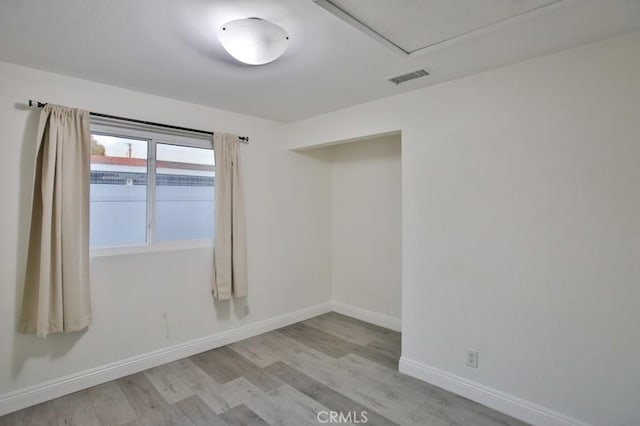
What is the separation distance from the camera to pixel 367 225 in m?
4.23

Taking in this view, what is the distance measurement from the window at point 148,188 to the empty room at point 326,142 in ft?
0.06

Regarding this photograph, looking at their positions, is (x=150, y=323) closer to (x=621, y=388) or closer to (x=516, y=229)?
(x=516, y=229)

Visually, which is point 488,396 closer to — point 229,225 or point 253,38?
point 229,225

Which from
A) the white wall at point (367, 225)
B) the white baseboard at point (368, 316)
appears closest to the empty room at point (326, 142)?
the white baseboard at point (368, 316)

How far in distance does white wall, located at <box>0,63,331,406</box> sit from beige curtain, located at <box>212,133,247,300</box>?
166 millimetres

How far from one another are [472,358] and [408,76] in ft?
7.41

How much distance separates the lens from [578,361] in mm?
2055

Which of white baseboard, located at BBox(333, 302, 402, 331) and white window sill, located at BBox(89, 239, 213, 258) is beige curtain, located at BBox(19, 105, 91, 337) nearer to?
white window sill, located at BBox(89, 239, 213, 258)

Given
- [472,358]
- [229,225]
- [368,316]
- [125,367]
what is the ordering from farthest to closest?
1. [368,316]
2. [229,225]
3. [125,367]
4. [472,358]

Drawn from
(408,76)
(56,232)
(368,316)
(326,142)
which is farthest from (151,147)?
(368,316)

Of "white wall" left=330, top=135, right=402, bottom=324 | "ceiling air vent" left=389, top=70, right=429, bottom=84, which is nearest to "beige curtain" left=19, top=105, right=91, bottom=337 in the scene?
"ceiling air vent" left=389, top=70, right=429, bottom=84

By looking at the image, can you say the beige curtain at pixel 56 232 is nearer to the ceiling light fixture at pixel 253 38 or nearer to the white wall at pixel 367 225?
the ceiling light fixture at pixel 253 38

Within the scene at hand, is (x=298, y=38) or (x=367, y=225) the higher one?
(x=298, y=38)

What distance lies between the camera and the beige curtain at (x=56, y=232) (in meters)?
2.36
